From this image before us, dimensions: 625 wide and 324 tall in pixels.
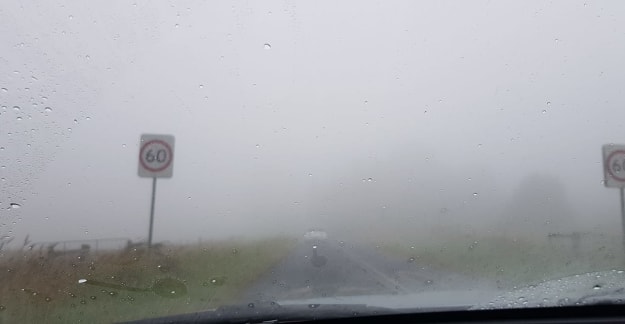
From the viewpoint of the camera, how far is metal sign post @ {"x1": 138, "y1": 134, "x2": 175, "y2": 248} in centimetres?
765

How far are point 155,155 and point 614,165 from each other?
4900 millimetres

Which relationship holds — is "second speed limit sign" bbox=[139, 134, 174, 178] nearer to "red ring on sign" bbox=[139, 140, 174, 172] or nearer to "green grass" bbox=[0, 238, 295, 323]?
"red ring on sign" bbox=[139, 140, 174, 172]

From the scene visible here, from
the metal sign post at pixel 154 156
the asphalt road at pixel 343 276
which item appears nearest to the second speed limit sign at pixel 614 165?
the asphalt road at pixel 343 276

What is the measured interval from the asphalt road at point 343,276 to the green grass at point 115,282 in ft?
0.94

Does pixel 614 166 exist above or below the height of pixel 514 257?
above

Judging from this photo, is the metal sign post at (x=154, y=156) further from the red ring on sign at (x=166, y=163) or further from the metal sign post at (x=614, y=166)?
the metal sign post at (x=614, y=166)

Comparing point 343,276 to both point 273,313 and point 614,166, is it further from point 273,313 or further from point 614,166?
point 614,166

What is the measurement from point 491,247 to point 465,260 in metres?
0.40

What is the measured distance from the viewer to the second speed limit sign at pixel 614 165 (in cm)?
830

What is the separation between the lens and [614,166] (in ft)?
27.3

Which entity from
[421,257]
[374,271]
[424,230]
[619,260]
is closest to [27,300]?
[374,271]

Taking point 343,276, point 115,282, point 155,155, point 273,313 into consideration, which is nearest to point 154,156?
point 155,155

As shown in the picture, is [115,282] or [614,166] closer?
[115,282]

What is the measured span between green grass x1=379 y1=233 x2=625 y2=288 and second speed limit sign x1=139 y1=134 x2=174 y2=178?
2.40 m
